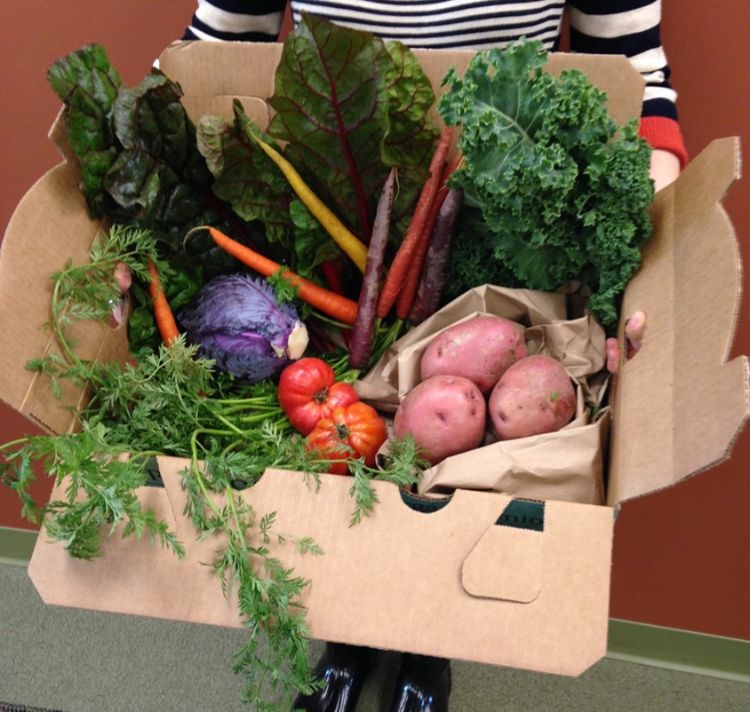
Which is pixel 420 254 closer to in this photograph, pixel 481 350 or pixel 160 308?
pixel 481 350

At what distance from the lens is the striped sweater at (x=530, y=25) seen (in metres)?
0.88

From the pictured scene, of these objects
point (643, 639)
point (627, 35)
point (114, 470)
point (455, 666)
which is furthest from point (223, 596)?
point (643, 639)

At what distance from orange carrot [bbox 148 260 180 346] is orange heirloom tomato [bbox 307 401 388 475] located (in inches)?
9.9

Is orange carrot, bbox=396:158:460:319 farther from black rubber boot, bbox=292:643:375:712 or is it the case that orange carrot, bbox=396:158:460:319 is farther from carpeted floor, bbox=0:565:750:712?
carpeted floor, bbox=0:565:750:712

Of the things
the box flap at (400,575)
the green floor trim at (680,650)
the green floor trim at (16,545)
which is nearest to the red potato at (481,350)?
the box flap at (400,575)

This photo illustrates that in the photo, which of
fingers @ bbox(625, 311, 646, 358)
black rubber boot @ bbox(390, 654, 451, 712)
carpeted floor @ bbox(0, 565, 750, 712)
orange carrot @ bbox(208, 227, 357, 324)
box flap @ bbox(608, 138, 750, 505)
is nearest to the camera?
box flap @ bbox(608, 138, 750, 505)

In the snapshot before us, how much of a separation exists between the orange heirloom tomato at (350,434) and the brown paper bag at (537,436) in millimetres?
58

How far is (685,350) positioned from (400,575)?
1.08ft

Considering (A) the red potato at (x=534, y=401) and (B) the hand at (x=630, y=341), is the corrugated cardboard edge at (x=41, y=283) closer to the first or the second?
(A) the red potato at (x=534, y=401)

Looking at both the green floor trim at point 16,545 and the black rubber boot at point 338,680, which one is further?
the green floor trim at point 16,545

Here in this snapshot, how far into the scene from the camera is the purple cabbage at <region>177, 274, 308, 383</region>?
3.00 feet

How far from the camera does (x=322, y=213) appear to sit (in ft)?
2.93

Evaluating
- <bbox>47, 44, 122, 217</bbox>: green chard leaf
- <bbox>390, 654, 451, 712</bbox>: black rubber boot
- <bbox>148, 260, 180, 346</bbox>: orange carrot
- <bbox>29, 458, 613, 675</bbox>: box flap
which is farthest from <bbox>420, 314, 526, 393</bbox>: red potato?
<bbox>390, 654, 451, 712</bbox>: black rubber boot

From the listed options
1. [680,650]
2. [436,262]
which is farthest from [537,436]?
[680,650]
